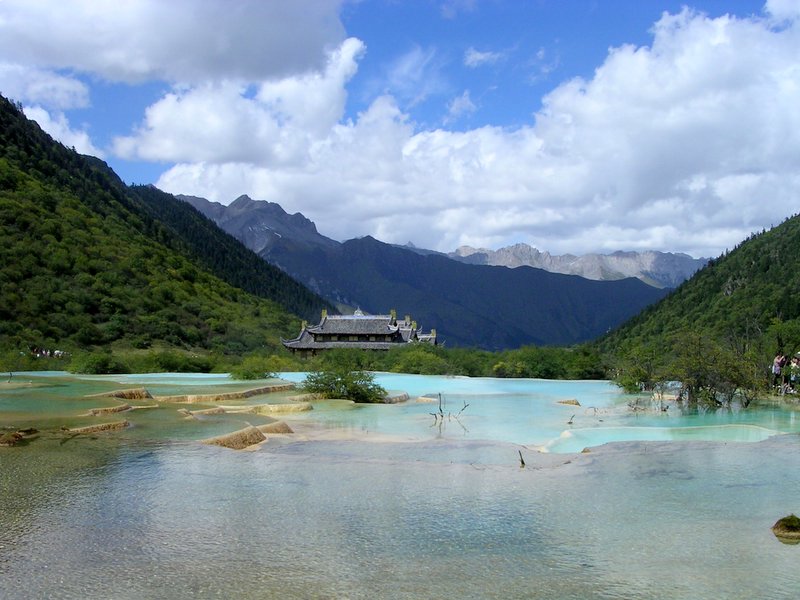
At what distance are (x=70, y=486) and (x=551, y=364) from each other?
42546 millimetres

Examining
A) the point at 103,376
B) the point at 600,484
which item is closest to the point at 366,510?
the point at 600,484

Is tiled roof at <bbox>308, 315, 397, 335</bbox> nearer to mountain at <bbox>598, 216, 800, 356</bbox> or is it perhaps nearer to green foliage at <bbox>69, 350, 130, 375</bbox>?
mountain at <bbox>598, 216, 800, 356</bbox>

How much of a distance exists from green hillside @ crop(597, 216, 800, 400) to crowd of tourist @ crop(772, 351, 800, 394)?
51 centimetres

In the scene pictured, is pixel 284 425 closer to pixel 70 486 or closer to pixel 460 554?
pixel 70 486

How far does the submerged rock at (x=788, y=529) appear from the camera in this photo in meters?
7.96

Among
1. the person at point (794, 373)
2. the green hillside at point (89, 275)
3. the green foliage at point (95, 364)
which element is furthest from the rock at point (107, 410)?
the green hillside at point (89, 275)

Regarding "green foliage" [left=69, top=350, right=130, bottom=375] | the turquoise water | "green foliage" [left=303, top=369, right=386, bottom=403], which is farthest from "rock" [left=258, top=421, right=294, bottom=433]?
"green foliage" [left=69, top=350, right=130, bottom=375]

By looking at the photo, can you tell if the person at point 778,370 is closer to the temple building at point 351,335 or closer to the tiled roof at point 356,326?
the temple building at point 351,335

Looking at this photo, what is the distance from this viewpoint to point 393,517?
8828 mm

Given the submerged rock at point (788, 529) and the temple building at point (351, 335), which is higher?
the temple building at point (351, 335)

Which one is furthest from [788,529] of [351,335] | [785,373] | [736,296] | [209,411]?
[736,296]

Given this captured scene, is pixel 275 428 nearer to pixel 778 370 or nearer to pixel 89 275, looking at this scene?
pixel 778 370

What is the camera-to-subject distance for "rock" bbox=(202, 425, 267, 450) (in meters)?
13.3

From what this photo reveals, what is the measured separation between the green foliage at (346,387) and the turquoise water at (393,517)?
363 inches
